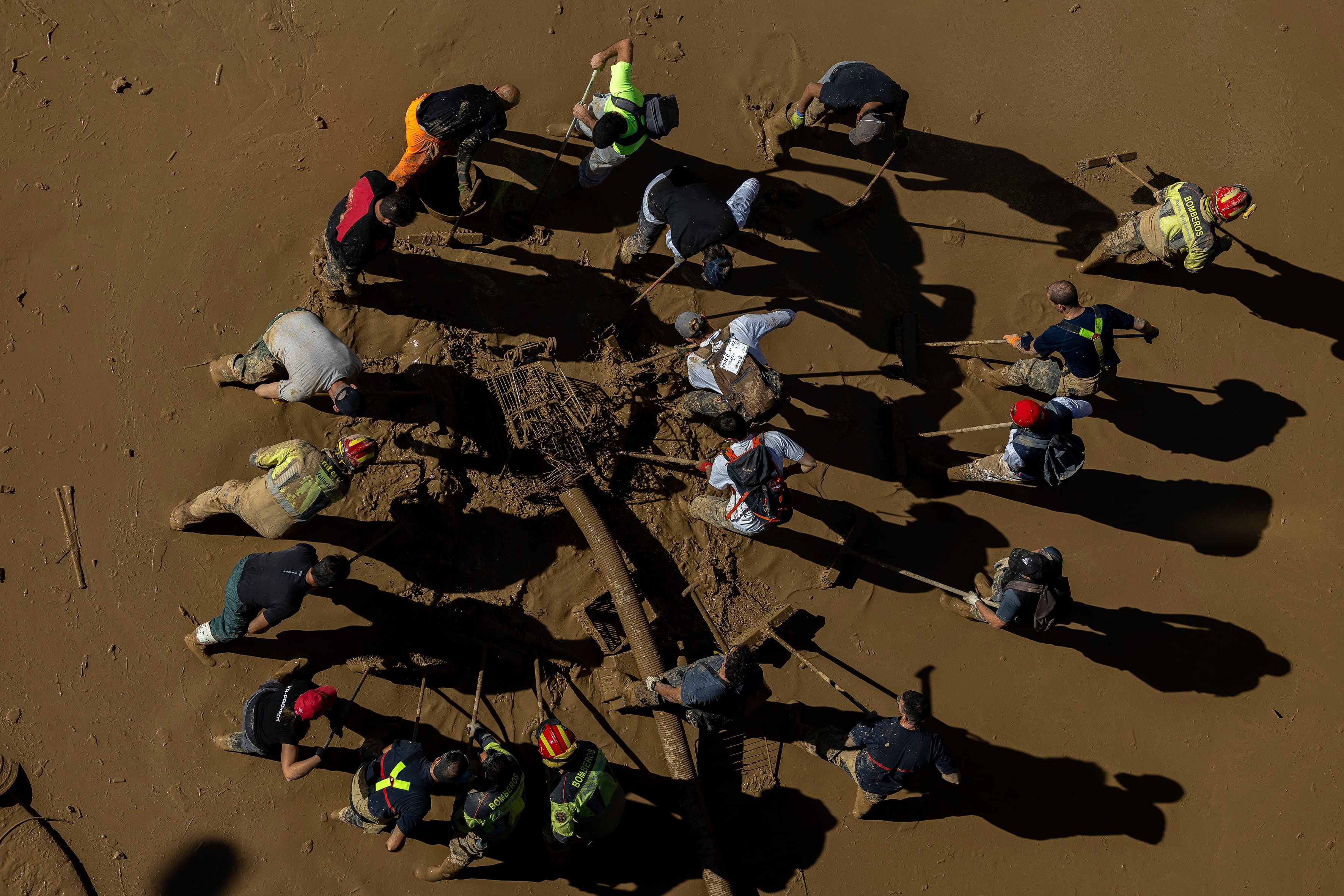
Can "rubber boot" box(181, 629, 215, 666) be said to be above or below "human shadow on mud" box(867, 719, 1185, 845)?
above

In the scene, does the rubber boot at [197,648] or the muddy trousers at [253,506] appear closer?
the muddy trousers at [253,506]

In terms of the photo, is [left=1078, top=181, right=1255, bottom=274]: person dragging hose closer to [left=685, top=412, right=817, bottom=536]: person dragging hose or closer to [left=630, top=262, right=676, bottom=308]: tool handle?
[left=685, top=412, right=817, bottom=536]: person dragging hose

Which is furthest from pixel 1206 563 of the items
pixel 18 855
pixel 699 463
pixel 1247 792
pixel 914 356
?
pixel 18 855

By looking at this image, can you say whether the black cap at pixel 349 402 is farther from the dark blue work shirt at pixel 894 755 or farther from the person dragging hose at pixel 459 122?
the dark blue work shirt at pixel 894 755

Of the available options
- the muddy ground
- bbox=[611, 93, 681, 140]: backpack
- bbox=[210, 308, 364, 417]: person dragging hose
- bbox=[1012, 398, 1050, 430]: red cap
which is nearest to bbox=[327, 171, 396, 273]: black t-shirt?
bbox=[210, 308, 364, 417]: person dragging hose

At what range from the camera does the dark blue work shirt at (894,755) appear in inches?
245

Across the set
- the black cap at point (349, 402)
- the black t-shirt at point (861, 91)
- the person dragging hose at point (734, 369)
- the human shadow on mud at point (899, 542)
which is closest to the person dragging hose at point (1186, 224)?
the black t-shirt at point (861, 91)

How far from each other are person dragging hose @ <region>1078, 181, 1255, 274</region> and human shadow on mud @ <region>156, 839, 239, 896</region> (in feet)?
32.9

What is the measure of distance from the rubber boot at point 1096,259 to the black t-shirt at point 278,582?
789 cm

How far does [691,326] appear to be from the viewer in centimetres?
641

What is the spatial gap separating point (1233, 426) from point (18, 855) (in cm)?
1202

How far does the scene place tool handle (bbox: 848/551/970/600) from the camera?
705 cm

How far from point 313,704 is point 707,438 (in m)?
3.99

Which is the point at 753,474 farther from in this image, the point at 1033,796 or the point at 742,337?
the point at 1033,796
